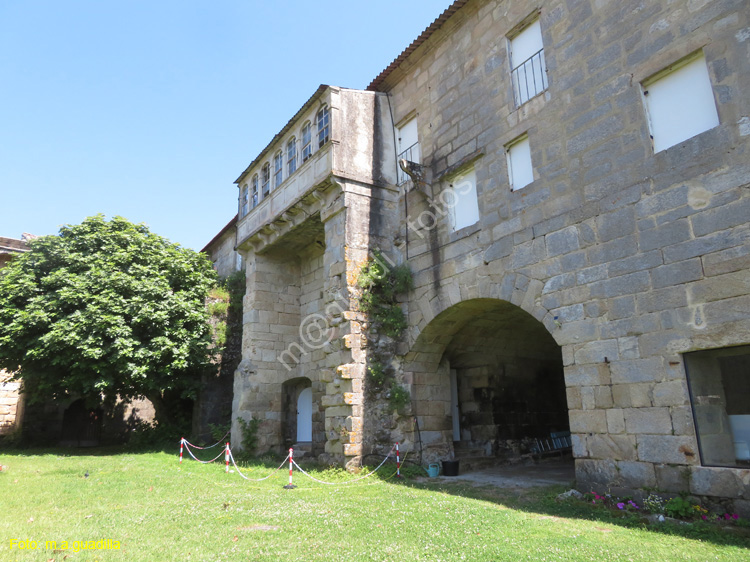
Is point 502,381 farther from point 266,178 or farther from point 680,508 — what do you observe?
point 266,178

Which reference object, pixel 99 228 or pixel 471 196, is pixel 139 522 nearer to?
pixel 471 196

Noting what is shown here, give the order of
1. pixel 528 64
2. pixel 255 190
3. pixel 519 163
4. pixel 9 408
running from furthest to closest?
pixel 9 408 < pixel 255 190 < pixel 528 64 < pixel 519 163

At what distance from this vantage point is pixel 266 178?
14.9 m

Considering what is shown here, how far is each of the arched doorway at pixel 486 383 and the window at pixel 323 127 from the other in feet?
16.3

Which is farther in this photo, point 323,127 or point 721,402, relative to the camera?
point 323,127

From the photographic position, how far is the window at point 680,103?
22.3ft

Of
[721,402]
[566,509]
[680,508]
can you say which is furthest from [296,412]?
[721,402]

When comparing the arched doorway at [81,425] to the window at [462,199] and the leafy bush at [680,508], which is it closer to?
the window at [462,199]

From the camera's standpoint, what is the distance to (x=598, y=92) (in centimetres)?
791

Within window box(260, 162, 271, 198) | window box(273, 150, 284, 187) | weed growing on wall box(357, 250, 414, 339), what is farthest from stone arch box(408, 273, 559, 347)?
window box(260, 162, 271, 198)

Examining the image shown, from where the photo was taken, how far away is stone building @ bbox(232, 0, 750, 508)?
643 centimetres

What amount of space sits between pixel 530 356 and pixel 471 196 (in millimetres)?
4974

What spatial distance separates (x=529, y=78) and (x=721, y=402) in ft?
19.8

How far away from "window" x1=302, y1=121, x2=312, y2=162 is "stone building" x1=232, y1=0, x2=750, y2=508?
55 mm
